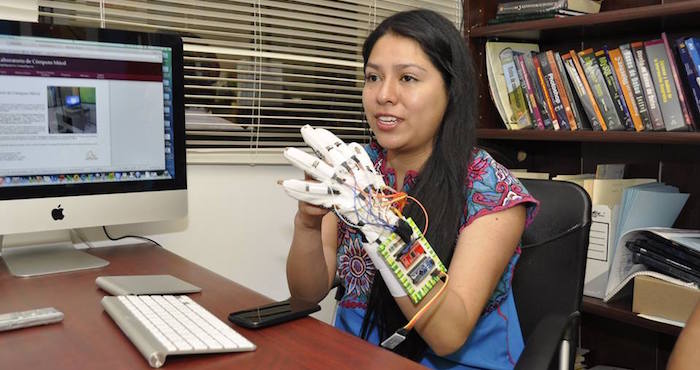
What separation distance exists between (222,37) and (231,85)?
13 cm

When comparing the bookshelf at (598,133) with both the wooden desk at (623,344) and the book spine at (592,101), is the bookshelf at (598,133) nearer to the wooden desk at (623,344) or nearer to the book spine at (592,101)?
the book spine at (592,101)

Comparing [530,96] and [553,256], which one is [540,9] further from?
[553,256]

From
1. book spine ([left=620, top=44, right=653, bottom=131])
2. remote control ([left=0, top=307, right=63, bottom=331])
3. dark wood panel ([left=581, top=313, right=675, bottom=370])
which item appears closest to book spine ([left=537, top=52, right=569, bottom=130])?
book spine ([left=620, top=44, right=653, bottom=131])

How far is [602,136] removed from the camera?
173cm

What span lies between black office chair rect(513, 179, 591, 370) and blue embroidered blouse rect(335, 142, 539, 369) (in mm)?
39

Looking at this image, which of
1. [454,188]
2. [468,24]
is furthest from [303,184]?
[468,24]

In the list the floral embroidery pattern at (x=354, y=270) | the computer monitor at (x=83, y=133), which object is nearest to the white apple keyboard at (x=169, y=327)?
the computer monitor at (x=83, y=133)

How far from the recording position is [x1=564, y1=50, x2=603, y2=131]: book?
1793 mm

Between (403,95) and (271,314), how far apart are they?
1.73ft

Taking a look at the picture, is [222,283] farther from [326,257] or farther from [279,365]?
[279,365]

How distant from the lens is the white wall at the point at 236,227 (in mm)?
1595

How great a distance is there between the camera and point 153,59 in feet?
4.22

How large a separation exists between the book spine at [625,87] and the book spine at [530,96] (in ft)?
0.85

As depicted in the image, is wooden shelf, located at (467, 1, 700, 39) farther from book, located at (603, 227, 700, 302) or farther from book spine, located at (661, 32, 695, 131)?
book, located at (603, 227, 700, 302)
